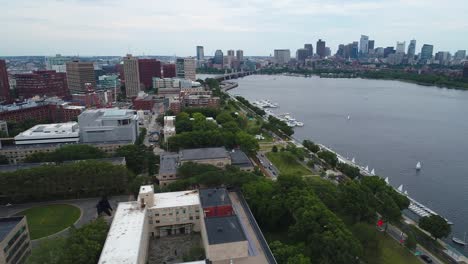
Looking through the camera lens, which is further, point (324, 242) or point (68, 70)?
point (68, 70)

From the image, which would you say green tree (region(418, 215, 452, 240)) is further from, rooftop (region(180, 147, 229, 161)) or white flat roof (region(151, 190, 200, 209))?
rooftop (region(180, 147, 229, 161))

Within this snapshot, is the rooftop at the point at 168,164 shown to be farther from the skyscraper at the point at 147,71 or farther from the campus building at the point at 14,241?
the skyscraper at the point at 147,71

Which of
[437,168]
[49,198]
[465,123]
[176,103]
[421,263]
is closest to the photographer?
[421,263]

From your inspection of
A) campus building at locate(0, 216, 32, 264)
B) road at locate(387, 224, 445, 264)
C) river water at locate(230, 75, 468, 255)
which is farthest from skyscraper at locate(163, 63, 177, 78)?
road at locate(387, 224, 445, 264)

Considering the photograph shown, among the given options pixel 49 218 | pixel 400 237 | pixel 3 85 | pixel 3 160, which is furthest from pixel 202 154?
pixel 3 85

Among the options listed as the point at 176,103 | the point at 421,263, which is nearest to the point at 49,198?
the point at 421,263

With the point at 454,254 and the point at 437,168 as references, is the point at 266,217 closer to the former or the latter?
the point at 454,254
